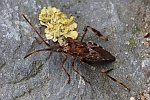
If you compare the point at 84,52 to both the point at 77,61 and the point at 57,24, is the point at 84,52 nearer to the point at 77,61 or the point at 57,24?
the point at 77,61

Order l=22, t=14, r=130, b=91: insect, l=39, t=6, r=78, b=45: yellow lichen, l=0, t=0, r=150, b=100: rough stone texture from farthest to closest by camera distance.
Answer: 1. l=39, t=6, r=78, b=45: yellow lichen
2. l=22, t=14, r=130, b=91: insect
3. l=0, t=0, r=150, b=100: rough stone texture

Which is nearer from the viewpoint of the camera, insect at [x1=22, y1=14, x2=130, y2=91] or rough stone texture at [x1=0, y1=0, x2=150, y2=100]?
rough stone texture at [x1=0, y1=0, x2=150, y2=100]

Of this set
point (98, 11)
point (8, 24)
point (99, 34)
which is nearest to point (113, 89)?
point (99, 34)

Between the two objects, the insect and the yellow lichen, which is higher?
the yellow lichen

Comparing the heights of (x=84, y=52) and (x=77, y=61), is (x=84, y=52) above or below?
above

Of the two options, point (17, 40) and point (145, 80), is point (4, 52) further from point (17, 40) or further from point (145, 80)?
point (145, 80)

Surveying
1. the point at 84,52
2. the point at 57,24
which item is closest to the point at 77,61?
the point at 84,52
